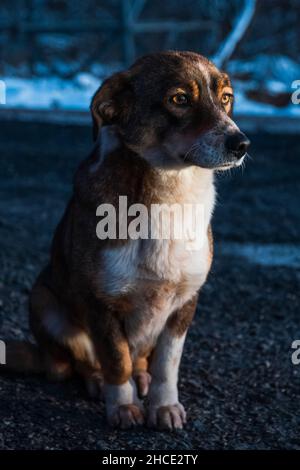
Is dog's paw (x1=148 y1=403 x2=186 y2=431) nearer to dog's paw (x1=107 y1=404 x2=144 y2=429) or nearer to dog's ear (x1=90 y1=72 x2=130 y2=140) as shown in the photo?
dog's paw (x1=107 y1=404 x2=144 y2=429)

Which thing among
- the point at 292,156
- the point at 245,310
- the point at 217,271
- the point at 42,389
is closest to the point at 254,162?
the point at 292,156

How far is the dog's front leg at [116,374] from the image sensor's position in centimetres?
415

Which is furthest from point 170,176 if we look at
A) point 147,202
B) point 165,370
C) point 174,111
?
point 165,370

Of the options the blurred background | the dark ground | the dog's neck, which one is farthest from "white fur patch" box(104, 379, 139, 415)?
the blurred background

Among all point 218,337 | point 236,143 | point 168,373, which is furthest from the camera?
point 218,337

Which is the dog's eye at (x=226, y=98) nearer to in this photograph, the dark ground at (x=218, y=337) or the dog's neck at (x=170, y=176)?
the dog's neck at (x=170, y=176)

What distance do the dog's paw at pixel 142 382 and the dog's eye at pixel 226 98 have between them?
4.80ft

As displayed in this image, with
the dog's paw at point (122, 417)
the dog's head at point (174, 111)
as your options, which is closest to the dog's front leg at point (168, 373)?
the dog's paw at point (122, 417)

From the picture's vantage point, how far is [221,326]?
6016 mm

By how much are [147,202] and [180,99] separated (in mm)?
492

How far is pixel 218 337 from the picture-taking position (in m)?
5.76

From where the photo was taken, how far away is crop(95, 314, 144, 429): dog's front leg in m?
4.15

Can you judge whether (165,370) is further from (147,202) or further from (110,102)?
(110,102)

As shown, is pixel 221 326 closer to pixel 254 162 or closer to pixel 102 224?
pixel 102 224
